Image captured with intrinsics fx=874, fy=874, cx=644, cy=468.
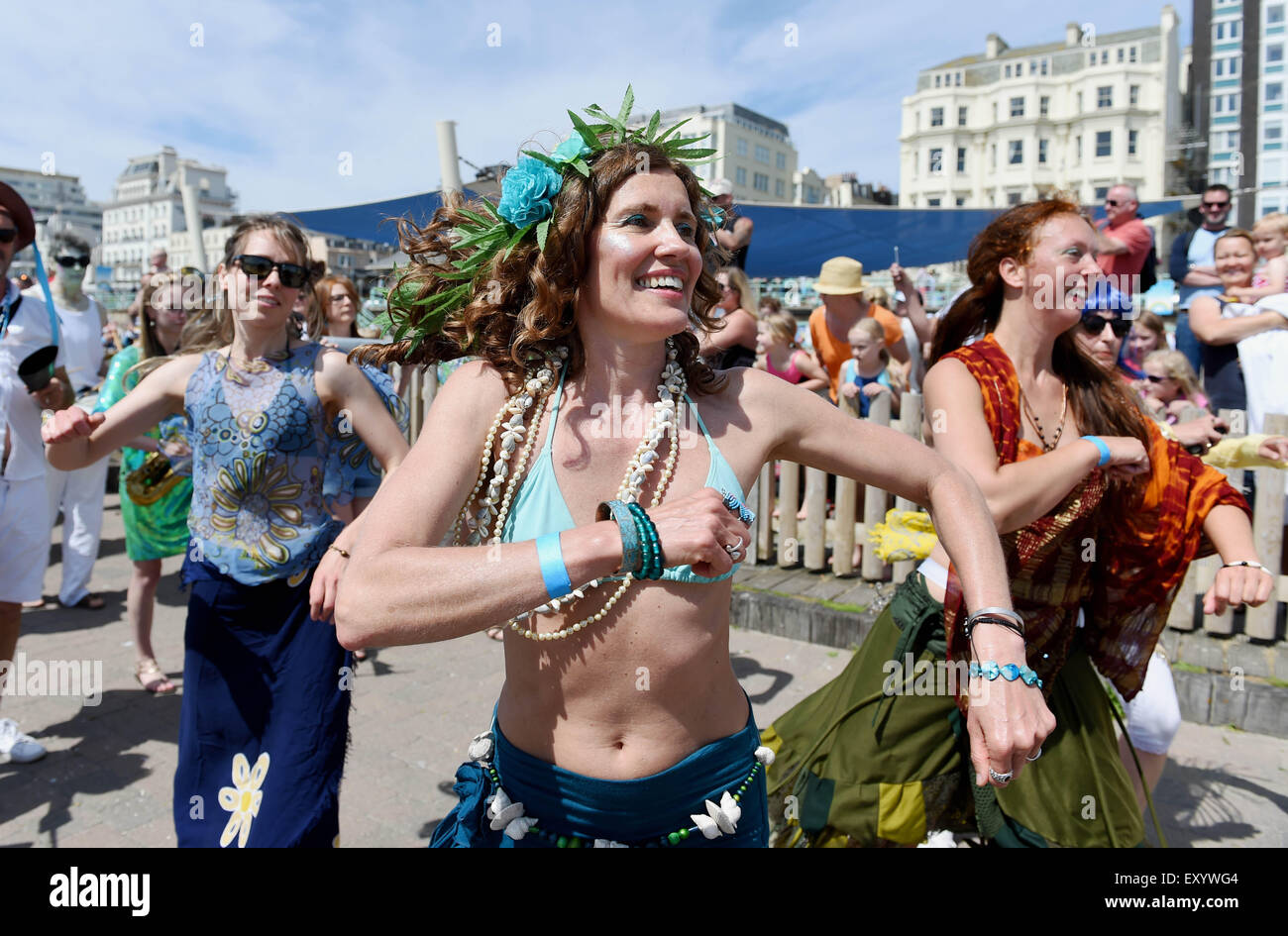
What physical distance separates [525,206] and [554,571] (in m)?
Answer: 0.88

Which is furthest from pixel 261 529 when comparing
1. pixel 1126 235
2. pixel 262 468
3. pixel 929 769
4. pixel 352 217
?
pixel 352 217

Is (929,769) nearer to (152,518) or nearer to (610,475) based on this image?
(610,475)

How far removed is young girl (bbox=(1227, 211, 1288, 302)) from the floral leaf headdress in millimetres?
5411

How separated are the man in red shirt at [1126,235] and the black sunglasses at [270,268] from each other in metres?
6.42

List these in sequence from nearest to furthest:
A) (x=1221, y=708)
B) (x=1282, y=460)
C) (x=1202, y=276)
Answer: (x=1282, y=460), (x=1221, y=708), (x=1202, y=276)

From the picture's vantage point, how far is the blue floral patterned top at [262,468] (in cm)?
300

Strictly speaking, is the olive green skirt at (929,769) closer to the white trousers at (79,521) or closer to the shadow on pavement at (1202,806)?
the shadow on pavement at (1202,806)

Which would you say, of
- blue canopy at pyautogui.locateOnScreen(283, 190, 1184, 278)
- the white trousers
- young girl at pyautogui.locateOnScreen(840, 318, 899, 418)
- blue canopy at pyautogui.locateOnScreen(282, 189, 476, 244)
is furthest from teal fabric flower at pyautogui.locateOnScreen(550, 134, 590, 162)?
blue canopy at pyautogui.locateOnScreen(282, 189, 476, 244)

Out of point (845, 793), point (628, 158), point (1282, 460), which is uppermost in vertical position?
point (628, 158)

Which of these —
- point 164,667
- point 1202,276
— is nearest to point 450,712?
point 164,667

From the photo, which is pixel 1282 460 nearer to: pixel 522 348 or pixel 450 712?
pixel 522 348

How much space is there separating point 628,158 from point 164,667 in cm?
488
